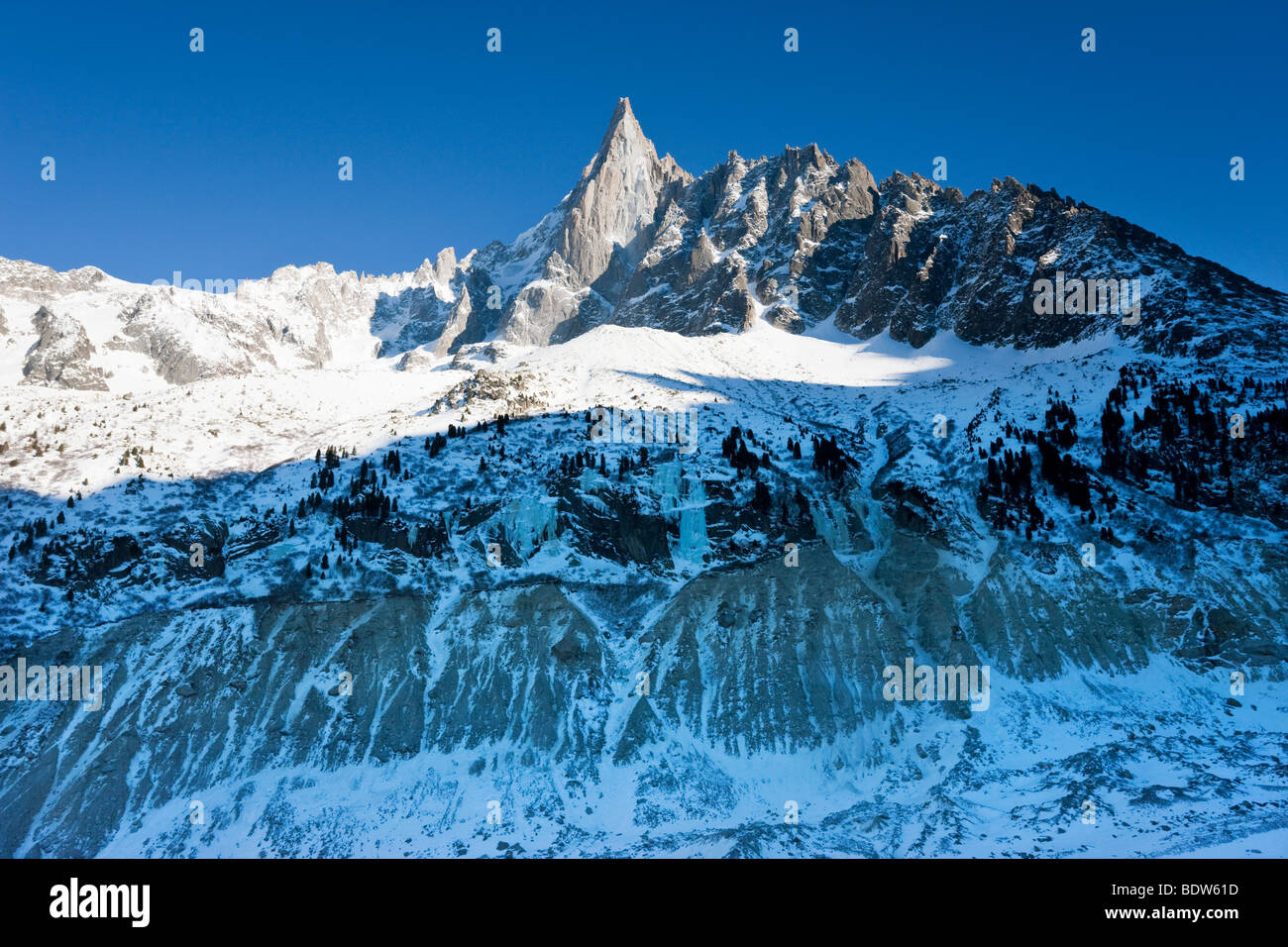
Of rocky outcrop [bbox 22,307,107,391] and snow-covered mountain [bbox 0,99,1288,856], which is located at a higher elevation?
rocky outcrop [bbox 22,307,107,391]

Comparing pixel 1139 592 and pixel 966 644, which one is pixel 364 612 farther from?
pixel 1139 592

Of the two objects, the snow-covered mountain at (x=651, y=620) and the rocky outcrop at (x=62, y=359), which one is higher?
the rocky outcrop at (x=62, y=359)

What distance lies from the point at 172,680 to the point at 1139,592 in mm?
82235

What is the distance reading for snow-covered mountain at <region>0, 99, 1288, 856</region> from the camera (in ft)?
184

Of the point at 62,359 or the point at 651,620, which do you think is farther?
the point at 62,359

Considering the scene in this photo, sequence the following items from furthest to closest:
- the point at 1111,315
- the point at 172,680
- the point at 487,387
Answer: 1. the point at 1111,315
2. the point at 487,387
3. the point at 172,680

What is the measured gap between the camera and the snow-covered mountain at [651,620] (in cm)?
5597

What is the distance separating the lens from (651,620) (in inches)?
2955

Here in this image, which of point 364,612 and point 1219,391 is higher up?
point 1219,391

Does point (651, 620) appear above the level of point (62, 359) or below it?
below

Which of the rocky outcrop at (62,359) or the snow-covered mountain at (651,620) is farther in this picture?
the rocky outcrop at (62,359)

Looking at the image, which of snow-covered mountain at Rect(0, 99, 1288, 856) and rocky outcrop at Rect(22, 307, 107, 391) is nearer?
snow-covered mountain at Rect(0, 99, 1288, 856)

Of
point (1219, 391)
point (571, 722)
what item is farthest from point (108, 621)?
point (1219, 391)

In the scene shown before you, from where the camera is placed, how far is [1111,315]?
132875mm
